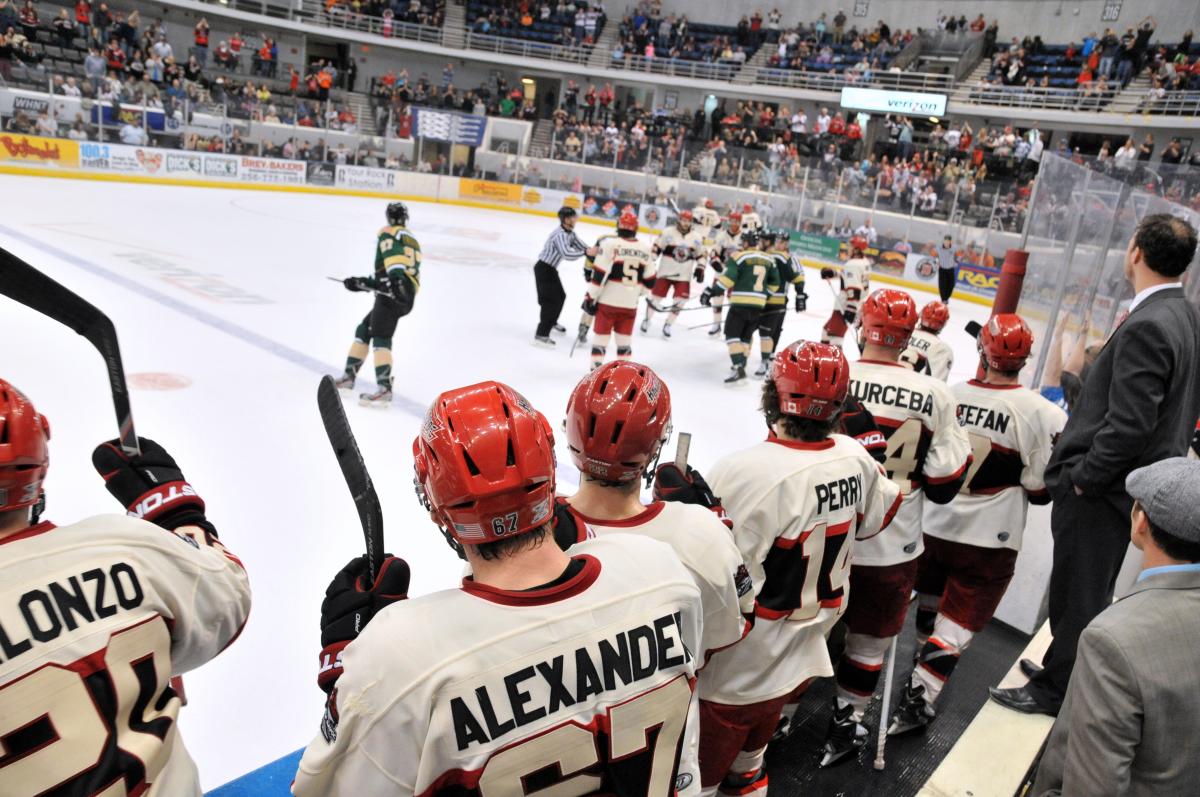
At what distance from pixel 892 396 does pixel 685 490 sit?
50.5 inches

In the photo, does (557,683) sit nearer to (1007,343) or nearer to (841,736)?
(841,736)

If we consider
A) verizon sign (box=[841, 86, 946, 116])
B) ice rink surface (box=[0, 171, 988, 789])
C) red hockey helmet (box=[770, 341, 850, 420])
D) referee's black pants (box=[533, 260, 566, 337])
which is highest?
verizon sign (box=[841, 86, 946, 116])

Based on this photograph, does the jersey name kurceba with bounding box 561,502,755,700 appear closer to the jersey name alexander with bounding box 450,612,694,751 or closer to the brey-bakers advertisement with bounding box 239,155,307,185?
the jersey name alexander with bounding box 450,612,694,751

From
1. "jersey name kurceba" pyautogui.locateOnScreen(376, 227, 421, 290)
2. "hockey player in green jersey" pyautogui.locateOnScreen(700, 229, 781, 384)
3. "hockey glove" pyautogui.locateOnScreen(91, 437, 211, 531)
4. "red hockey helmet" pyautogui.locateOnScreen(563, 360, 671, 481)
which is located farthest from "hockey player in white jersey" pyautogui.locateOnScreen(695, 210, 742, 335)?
"hockey glove" pyautogui.locateOnScreen(91, 437, 211, 531)

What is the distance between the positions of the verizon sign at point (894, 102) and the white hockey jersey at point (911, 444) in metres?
25.1

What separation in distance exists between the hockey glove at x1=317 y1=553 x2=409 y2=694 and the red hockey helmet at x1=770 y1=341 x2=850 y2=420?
1.22 m

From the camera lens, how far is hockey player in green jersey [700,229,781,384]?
8477 millimetres

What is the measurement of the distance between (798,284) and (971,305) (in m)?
8.52

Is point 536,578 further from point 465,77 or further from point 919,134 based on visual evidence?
point 465,77

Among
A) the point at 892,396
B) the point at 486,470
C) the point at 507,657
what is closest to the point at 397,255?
the point at 892,396

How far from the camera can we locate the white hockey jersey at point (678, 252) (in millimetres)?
10180

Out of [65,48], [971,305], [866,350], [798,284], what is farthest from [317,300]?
[65,48]

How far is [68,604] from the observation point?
1342mm

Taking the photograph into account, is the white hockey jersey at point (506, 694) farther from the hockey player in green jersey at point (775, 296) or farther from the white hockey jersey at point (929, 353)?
the hockey player in green jersey at point (775, 296)
